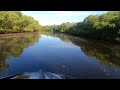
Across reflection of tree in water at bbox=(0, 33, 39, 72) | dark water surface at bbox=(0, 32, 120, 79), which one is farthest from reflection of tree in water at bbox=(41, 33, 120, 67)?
reflection of tree in water at bbox=(0, 33, 39, 72)

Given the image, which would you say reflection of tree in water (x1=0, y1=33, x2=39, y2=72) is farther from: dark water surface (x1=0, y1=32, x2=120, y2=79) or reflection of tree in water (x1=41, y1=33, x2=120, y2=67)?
reflection of tree in water (x1=41, y1=33, x2=120, y2=67)

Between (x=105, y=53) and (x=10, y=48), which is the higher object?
(x=10, y=48)

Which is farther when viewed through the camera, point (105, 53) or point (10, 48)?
point (10, 48)

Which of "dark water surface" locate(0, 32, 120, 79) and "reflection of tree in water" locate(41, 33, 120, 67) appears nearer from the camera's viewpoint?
"dark water surface" locate(0, 32, 120, 79)

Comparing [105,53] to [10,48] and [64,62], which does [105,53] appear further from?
[10,48]

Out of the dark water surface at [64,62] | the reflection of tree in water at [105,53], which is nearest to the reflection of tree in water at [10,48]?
the dark water surface at [64,62]

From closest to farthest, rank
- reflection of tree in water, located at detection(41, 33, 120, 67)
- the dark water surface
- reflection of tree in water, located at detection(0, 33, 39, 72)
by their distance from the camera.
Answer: the dark water surface
reflection of tree in water, located at detection(0, 33, 39, 72)
reflection of tree in water, located at detection(41, 33, 120, 67)

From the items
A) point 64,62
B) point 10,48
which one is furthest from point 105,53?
point 10,48

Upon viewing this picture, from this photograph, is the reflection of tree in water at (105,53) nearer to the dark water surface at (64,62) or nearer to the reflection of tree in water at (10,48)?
the dark water surface at (64,62)

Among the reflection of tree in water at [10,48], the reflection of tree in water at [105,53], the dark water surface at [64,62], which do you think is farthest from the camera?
the reflection of tree in water at [105,53]
